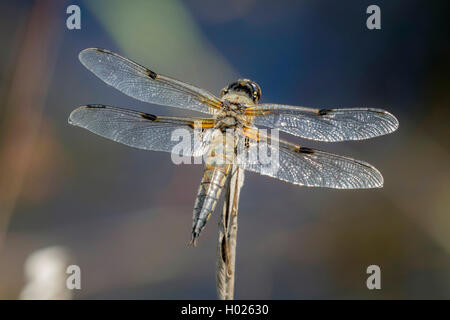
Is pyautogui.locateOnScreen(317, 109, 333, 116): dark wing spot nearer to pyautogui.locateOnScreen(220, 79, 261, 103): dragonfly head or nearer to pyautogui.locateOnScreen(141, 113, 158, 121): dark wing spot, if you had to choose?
pyautogui.locateOnScreen(220, 79, 261, 103): dragonfly head

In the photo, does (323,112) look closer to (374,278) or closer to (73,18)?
(374,278)

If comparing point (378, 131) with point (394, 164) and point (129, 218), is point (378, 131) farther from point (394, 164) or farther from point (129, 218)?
point (129, 218)

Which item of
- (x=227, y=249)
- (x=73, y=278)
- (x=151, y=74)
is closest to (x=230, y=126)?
(x=151, y=74)

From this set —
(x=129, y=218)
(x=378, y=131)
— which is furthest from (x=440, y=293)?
(x=129, y=218)

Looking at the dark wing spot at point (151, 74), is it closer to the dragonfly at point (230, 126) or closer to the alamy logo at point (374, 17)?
the dragonfly at point (230, 126)

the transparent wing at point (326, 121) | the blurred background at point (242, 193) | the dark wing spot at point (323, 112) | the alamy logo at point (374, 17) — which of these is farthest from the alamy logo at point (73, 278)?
the alamy logo at point (374, 17)
